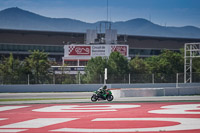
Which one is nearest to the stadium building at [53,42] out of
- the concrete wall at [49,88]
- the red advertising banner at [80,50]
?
the red advertising banner at [80,50]

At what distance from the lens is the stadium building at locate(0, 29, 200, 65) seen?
3479 inches

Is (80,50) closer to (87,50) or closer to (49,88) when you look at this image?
(87,50)

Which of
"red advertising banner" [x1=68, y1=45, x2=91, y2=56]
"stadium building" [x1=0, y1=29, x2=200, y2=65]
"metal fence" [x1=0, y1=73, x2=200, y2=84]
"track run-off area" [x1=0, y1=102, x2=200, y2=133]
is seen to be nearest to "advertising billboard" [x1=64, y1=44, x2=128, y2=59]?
"red advertising banner" [x1=68, y1=45, x2=91, y2=56]

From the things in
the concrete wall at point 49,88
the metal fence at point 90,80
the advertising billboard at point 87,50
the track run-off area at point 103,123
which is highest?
the advertising billboard at point 87,50

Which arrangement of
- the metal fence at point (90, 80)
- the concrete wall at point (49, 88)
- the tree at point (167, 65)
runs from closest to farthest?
1. the concrete wall at point (49, 88)
2. the metal fence at point (90, 80)
3. the tree at point (167, 65)

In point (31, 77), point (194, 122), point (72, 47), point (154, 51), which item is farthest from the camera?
point (154, 51)

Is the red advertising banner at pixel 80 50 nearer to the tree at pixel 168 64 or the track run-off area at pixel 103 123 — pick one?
the tree at pixel 168 64

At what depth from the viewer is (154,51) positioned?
10044 centimetres

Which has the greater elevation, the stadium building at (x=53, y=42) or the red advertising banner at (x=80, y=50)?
the stadium building at (x=53, y=42)

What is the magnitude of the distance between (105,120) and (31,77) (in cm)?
2934

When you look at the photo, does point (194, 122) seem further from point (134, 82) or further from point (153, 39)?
point (153, 39)

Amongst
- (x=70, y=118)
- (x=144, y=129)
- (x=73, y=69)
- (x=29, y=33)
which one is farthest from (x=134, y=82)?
(x=29, y=33)

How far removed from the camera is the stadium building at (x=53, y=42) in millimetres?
88375

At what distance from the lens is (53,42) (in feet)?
304
